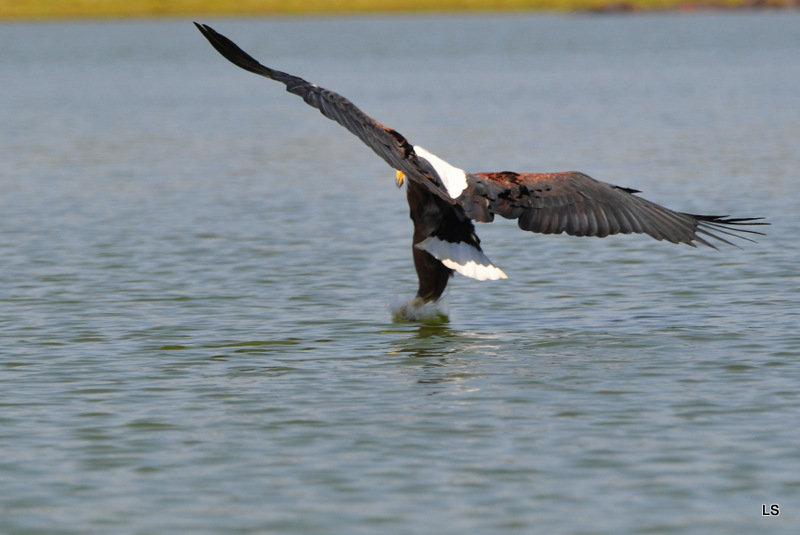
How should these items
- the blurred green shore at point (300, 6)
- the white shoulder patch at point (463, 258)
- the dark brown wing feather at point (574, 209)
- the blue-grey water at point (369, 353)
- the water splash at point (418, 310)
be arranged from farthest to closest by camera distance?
the blurred green shore at point (300, 6) < the water splash at point (418, 310) < the dark brown wing feather at point (574, 209) < the white shoulder patch at point (463, 258) < the blue-grey water at point (369, 353)

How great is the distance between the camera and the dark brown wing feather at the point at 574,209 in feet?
33.5

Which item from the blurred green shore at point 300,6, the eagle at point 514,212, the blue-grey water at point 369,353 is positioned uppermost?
the blurred green shore at point 300,6

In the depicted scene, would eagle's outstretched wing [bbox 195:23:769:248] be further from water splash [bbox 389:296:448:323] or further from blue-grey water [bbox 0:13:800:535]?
water splash [bbox 389:296:448:323]

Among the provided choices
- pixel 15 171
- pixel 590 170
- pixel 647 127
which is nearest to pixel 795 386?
pixel 590 170

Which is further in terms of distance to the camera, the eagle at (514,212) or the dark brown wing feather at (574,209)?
the dark brown wing feather at (574,209)

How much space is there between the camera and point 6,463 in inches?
295

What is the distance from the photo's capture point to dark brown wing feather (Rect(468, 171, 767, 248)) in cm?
1022

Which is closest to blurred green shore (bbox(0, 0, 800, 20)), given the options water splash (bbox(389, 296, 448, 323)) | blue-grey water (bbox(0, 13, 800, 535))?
blue-grey water (bbox(0, 13, 800, 535))

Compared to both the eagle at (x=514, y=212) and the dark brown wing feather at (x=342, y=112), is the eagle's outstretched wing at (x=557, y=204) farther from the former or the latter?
the dark brown wing feather at (x=342, y=112)

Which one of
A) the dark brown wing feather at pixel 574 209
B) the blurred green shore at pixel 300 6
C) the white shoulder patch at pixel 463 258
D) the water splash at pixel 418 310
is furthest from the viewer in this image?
the blurred green shore at pixel 300 6

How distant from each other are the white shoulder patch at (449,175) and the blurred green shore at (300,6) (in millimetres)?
111073

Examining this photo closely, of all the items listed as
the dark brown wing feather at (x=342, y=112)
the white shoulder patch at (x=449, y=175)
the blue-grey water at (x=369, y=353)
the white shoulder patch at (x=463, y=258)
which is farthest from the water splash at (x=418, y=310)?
the dark brown wing feather at (x=342, y=112)

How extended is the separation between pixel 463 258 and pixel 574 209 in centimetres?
102

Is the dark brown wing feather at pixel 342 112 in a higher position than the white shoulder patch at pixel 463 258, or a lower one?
higher
